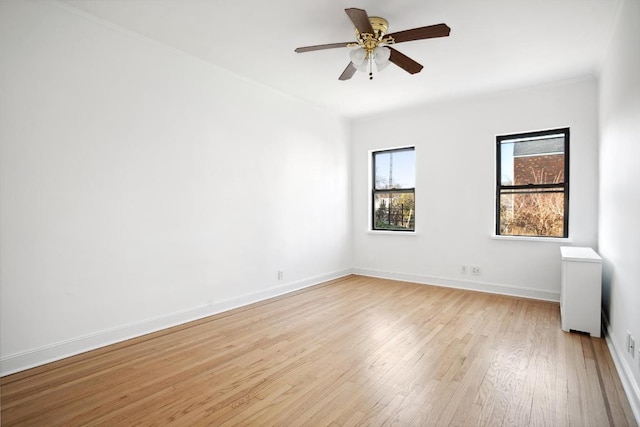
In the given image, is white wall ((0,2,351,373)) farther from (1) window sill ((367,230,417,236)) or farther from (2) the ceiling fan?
(1) window sill ((367,230,417,236))

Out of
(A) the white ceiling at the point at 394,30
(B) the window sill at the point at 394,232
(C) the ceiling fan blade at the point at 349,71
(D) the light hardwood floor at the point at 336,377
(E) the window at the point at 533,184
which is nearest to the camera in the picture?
(D) the light hardwood floor at the point at 336,377

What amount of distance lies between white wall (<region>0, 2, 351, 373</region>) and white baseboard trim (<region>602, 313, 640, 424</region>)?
356 centimetres

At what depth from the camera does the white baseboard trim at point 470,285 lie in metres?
4.46

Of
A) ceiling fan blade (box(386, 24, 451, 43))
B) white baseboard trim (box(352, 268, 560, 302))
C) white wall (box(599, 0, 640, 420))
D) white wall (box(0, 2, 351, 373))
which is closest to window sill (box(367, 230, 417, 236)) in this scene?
white baseboard trim (box(352, 268, 560, 302))

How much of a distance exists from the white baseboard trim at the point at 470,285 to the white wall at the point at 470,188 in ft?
0.04

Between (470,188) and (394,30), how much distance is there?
2.77 m

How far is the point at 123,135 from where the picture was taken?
311 cm

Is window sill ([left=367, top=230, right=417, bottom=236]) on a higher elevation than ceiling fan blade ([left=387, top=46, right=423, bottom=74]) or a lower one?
lower

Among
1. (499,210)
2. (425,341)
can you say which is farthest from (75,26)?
(499,210)

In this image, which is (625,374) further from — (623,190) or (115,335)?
(115,335)

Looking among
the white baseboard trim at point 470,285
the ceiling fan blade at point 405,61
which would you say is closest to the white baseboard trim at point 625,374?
the white baseboard trim at point 470,285

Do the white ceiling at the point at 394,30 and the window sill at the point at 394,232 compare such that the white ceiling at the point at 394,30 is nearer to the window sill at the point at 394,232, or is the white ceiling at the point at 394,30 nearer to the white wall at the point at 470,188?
the white wall at the point at 470,188

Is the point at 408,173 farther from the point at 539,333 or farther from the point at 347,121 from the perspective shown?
the point at 539,333

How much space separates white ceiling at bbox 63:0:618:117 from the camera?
2729 millimetres
